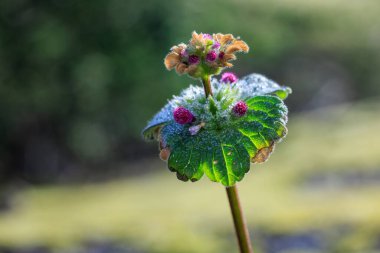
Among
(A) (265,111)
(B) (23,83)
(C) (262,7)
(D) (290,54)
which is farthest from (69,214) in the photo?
(C) (262,7)

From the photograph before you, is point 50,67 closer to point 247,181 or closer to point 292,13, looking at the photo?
point 247,181

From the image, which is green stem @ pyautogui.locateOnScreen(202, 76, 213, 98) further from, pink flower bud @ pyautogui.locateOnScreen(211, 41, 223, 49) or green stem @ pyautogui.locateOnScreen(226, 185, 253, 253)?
green stem @ pyautogui.locateOnScreen(226, 185, 253, 253)

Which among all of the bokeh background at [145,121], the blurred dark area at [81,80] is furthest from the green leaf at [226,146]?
the blurred dark area at [81,80]

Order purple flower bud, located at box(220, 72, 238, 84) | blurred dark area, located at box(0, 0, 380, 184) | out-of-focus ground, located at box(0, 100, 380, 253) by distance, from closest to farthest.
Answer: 1. purple flower bud, located at box(220, 72, 238, 84)
2. out-of-focus ground, located at box(0, 100, 380, 253)
3. blurred dark area, located at box(0, 0, 380, 184)

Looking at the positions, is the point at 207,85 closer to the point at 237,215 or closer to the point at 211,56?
the point at 211,56

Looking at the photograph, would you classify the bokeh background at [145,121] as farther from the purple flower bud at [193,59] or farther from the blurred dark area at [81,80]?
the purple flower bud at [193,59]

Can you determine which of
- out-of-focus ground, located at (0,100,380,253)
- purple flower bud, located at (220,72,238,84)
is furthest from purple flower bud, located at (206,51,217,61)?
out-of-focus ground, located at (0,100,380,253)
